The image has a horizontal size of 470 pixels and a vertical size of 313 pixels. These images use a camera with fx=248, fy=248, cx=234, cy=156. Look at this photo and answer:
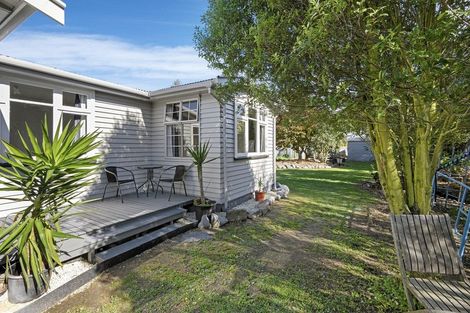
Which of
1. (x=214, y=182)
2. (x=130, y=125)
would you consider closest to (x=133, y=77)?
(x=130, y=125)

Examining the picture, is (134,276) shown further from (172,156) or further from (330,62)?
(172,156)

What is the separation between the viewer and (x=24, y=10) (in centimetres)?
340

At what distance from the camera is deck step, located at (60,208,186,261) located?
358 cm

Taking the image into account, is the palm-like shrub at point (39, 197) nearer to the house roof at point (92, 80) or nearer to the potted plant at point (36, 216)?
the potted plant at point (36, 216)

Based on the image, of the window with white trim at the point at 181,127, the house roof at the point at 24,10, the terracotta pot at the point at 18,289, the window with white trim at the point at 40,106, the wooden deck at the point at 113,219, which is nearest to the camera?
the terracotta pot at the point at 18,289

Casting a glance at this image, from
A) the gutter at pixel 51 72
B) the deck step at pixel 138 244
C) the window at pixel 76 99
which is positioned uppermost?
the gutter at pixel 51 72

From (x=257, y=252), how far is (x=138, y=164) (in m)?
4.61

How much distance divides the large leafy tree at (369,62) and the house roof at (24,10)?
206 centimetres

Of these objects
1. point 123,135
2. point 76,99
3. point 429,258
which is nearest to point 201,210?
point 123,135

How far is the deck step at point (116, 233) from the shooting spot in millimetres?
3576

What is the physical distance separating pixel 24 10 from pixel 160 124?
13.8 ft

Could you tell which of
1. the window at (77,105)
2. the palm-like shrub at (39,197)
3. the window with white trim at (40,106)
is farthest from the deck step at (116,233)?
the window at (77,105)

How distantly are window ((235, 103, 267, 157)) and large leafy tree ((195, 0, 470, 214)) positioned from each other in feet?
10.6

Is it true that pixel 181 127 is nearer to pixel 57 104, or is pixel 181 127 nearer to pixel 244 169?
pixel 244 169
